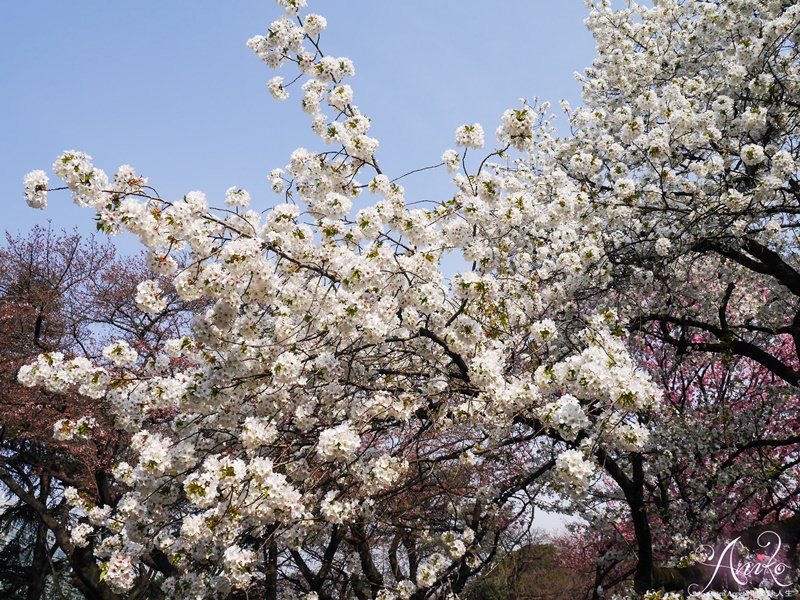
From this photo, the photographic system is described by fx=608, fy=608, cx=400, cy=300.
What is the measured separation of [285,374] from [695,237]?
529 cm

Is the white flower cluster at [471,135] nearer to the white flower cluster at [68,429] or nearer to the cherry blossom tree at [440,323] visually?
the cherry blossom tree at [440,323]

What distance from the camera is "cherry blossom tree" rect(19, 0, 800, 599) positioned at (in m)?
4.60

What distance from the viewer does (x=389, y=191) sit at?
5598 mm

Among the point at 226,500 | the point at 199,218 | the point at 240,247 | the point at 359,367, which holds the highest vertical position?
the point at 199,218

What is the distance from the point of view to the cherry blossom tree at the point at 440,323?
4602 millimetres

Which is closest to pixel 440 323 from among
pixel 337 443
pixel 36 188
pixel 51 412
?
pixel 337 443

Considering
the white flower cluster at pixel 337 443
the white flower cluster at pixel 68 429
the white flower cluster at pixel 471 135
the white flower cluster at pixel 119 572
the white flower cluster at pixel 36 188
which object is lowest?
the white flower cluster at pixel 119 572

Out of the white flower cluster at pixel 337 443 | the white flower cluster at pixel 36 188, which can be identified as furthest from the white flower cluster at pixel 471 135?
the white flower cluster at pixel 36 188

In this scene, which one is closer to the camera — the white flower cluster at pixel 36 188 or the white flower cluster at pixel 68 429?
the white flower cluster at pixel 36 188

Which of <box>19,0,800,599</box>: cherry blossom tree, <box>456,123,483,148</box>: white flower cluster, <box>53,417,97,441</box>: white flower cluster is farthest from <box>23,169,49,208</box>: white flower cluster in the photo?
<box>456,123,483,148</box>: white flower cluster

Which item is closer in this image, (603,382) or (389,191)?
(603,382)

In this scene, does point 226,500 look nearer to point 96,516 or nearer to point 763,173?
point 96,516

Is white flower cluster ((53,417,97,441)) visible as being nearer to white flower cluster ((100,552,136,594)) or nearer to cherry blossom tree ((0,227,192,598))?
white flower cluster ((100,552,136,594))

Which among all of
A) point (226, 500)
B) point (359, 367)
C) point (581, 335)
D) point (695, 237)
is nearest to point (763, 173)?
point (695, 237)
